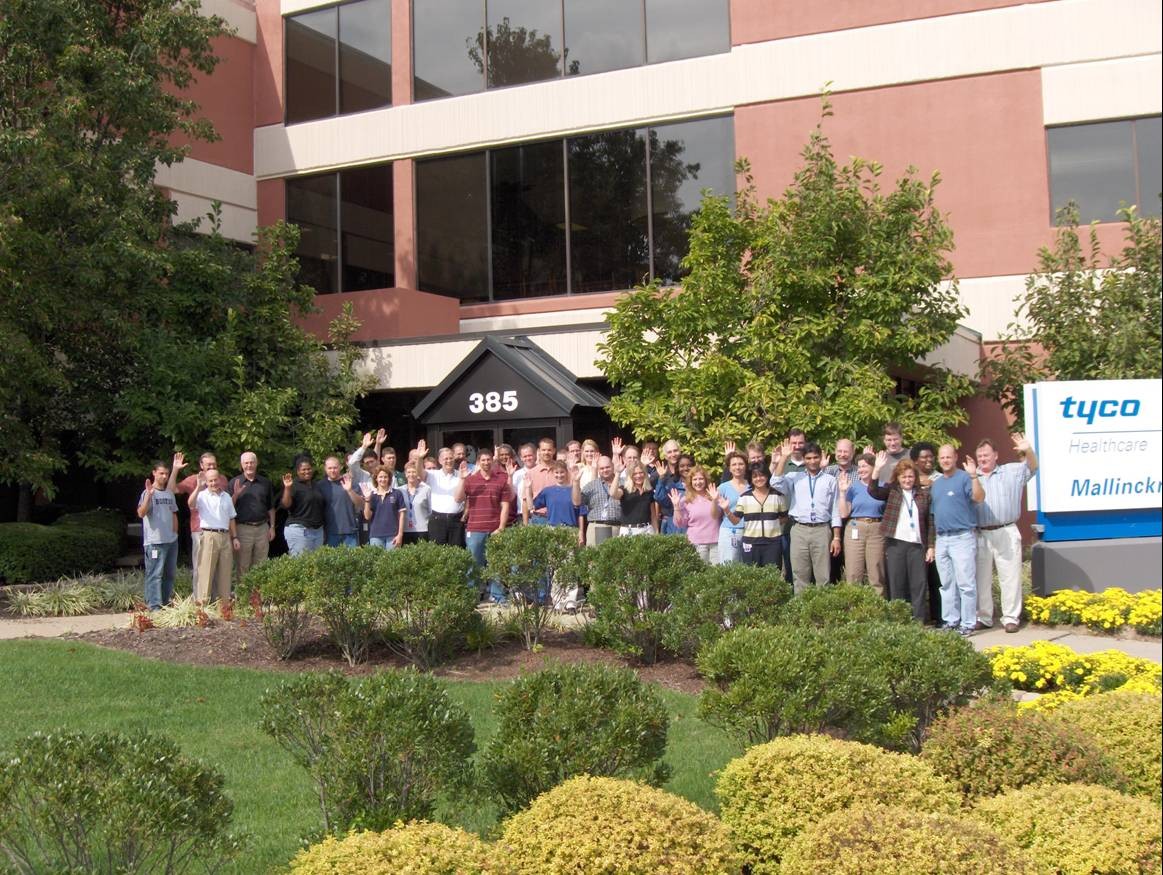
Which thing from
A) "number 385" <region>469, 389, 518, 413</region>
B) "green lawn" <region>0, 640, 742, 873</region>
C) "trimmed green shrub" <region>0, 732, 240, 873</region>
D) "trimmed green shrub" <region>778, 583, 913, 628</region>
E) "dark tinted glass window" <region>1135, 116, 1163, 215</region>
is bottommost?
"green lawn" <region>0, 640, 742, 873</region>

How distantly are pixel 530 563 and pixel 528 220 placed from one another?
1297 cm

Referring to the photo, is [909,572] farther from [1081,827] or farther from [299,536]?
[1081,827]

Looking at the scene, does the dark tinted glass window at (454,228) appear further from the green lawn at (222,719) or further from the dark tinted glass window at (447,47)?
the green lawn at (222,719)

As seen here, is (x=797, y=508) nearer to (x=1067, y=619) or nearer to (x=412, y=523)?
(x=1067, y=619)

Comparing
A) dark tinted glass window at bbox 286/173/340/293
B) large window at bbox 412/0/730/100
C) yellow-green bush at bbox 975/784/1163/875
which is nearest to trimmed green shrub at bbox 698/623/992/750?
yellow-green bush at bbox 975/784/1163/875

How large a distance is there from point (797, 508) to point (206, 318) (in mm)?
11436

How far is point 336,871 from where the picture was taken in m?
3.69

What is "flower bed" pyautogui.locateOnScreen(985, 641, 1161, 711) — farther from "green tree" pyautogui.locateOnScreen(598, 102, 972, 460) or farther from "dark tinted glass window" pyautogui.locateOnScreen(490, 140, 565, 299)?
"dark tinted glass window" pyautogui.locateOnScreen(490, 140, 565, 299)

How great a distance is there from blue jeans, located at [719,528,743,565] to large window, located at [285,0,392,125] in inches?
586

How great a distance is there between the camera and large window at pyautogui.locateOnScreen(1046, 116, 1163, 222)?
275 centimetres

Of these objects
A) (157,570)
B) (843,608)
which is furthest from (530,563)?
(157,570)

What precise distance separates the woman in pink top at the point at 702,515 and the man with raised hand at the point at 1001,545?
2.54m

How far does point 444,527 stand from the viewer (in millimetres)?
12859

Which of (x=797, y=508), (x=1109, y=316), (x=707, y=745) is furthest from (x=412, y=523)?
(x=1109, y=316)
